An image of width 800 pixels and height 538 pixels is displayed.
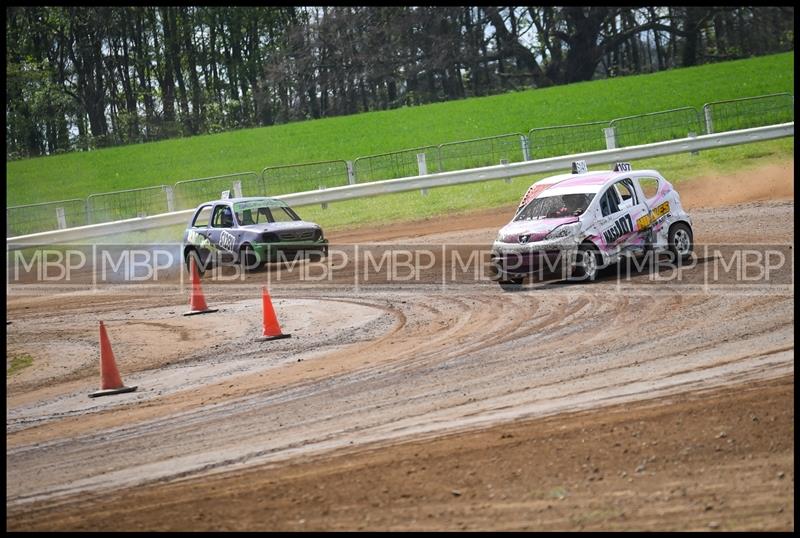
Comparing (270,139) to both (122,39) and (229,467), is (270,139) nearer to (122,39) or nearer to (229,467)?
(122,39)

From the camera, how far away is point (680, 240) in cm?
1698

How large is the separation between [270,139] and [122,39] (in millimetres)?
28581

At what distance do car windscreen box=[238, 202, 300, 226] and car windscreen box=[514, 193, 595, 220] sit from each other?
270 inches

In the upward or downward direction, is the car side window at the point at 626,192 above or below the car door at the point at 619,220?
above

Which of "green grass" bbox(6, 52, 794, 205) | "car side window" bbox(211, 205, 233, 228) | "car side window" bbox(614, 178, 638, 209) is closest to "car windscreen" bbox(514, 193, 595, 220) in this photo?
"car side window" bbox(614, 178, 638, 209)

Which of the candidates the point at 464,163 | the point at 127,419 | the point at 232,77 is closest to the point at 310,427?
the point at 127,419

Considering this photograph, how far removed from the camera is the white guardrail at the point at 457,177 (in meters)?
27.4

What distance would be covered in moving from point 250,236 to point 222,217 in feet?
4.12

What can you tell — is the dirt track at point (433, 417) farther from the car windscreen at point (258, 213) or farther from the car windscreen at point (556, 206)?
the car windscreen at point (258, 213)

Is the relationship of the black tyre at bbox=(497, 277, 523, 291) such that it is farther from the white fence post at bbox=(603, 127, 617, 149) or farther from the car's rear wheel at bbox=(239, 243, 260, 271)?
the white fence post at bbox=(603, 127, 617, 149)

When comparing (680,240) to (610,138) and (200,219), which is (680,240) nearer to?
(200,219)

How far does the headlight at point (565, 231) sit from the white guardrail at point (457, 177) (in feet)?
36.0

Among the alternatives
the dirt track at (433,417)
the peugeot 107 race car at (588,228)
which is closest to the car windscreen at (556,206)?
the peugeot 107 race car at (588,228)

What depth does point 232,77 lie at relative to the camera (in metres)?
73.2
